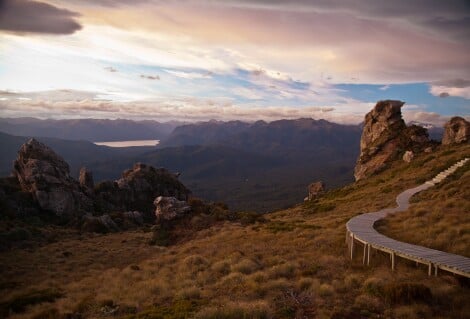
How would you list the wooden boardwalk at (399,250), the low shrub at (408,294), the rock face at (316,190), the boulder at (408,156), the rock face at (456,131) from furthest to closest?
the rock face at (316,190) → the rock face at (456,131) → the boulder at (408,156) → the wooden boardwalk at (399,250) → the low shrub at (408,294)

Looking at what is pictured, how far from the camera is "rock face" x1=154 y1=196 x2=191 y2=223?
151 ft

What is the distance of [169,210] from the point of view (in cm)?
4675

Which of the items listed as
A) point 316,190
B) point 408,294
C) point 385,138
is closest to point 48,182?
point 316,190

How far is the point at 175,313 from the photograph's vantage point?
13.9 m

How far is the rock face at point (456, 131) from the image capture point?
7388 cm

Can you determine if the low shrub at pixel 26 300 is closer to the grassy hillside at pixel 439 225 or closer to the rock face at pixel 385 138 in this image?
the grassy hillside at pixel 439 225

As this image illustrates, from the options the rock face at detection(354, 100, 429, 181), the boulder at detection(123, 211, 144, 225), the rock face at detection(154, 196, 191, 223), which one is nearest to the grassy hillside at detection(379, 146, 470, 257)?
the rock face at detection(154, 196, 191, 223)

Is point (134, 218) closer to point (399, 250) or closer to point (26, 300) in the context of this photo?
point (26, 300)

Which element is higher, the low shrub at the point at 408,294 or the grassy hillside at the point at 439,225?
the grassy hillside at the point at 439,225

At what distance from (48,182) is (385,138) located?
246ft

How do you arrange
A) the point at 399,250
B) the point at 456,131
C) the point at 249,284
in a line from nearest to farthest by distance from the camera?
the point at 249,284
the point at 399,250
the point at 456,131

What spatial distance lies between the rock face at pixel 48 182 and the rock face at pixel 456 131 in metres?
77.0

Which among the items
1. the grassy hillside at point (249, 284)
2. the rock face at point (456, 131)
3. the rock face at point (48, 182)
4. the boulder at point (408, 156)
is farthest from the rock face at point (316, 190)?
the grassy hillside at point (249, 284)

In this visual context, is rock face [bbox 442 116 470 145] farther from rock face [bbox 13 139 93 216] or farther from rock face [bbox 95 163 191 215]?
rock face [bbox 13 139 93 216]
